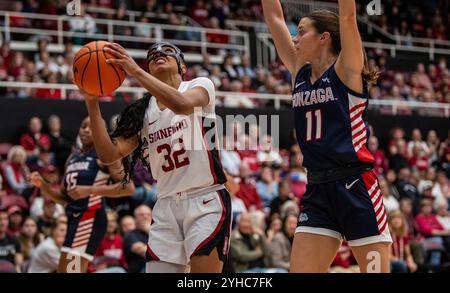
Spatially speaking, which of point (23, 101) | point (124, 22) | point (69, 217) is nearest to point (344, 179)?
point (69, 217)

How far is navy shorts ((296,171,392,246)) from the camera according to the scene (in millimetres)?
5156

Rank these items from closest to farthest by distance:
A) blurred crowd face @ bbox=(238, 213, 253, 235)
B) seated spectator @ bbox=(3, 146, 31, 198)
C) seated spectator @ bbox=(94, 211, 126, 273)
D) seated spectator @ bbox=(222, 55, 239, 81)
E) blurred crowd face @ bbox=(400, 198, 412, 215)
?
1. seated spectator @ bbox=(94, 211, 126, 273)
2. blurred crowd face @ bbox=(238, 213, 253, 235)
3. seated spectator @ bbox=(3, 146, 31, 198)
4. blurred crowd face @ bbox=(400, 198, 412, 215)
5. seated spectator @ bbox=(222, 55, 239, 81)

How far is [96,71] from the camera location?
523cm

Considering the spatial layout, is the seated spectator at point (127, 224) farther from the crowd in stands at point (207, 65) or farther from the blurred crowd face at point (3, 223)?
the crowd in stands at point (207, 65)

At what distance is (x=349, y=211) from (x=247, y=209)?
8.92 m

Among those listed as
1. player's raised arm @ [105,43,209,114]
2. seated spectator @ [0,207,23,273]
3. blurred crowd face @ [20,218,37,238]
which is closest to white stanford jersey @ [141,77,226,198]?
player's raised arm @ [105,43,209,114]

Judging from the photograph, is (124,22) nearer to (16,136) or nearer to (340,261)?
(16,136)

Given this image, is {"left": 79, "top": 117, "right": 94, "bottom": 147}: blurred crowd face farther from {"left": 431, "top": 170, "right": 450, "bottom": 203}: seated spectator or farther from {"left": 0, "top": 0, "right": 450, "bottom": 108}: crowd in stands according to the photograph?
{"left": 431, "top": 170, "right": 450, "bottom": 203}: seated spectator

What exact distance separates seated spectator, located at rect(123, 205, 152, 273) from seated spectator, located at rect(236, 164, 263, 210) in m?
3.04

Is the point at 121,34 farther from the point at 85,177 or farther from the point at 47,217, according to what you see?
the point at 85,177

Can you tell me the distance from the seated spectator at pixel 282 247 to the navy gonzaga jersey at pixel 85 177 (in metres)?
4.39

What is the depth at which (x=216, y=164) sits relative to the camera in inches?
222

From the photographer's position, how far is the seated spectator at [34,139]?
45.1 ft
